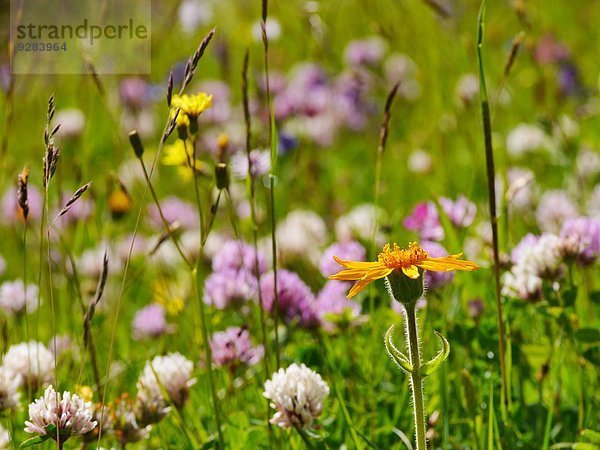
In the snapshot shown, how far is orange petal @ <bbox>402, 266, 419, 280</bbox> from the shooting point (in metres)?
0.87

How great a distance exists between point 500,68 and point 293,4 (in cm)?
153

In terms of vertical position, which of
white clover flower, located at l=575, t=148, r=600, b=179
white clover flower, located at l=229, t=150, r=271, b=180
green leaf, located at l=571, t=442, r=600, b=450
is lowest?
green leaf, located at l=571, t=442, r=600, b=450

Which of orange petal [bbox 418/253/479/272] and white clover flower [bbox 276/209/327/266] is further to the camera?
white clover flower [bbox 276/209/327/266]

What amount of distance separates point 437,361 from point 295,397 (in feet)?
0.93

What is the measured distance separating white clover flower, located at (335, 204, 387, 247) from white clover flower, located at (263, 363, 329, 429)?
882mm

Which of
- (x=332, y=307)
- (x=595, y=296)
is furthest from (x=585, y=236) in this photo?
(x=332, y=307)

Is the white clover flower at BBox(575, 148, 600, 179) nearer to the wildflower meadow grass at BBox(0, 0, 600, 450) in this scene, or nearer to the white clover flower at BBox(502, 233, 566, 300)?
the wildflower meadow grass at BBox(0, 0, 600, 450)

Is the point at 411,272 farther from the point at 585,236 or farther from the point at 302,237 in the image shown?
the point at 302,237

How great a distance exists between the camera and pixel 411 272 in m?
0.88

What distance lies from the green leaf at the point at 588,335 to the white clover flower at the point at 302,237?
767 millimetres

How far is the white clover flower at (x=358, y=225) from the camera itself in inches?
80.0

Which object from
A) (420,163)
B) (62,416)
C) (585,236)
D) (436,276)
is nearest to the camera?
(62,416)

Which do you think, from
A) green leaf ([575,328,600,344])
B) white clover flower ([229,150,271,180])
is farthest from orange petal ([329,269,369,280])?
white clover flower ([229,150,271,180])

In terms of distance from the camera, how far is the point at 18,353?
4.40 ft
